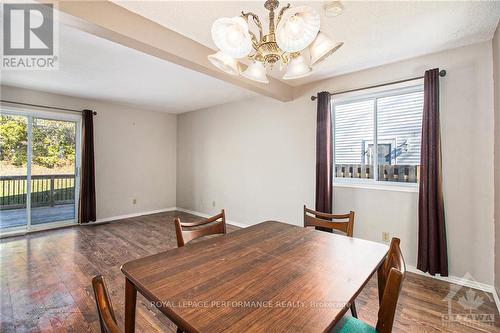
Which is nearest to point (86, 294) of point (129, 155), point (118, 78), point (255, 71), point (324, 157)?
point (255, 71)

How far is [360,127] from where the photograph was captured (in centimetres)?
314

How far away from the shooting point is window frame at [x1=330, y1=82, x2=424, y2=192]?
2.72 metres

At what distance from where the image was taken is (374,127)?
3.01m

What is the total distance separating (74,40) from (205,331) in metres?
2.89

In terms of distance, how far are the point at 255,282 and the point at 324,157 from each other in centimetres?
249

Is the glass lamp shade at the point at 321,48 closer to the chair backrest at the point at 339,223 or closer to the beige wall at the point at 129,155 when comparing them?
the chair backrest at the point at 339,223

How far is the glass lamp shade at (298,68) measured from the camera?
1491 mm

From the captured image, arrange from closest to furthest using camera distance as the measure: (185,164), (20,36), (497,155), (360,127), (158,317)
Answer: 1. (158,317)
2. (497,155)
3. (20,36)
4. (360,127)
5. (185,164)

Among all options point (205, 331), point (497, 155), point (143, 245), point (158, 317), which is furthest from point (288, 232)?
point (143, 245)

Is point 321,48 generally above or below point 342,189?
above

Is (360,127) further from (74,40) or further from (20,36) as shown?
(20,36)

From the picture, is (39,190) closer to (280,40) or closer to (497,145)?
(280,40)

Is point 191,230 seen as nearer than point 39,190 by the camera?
Yes
